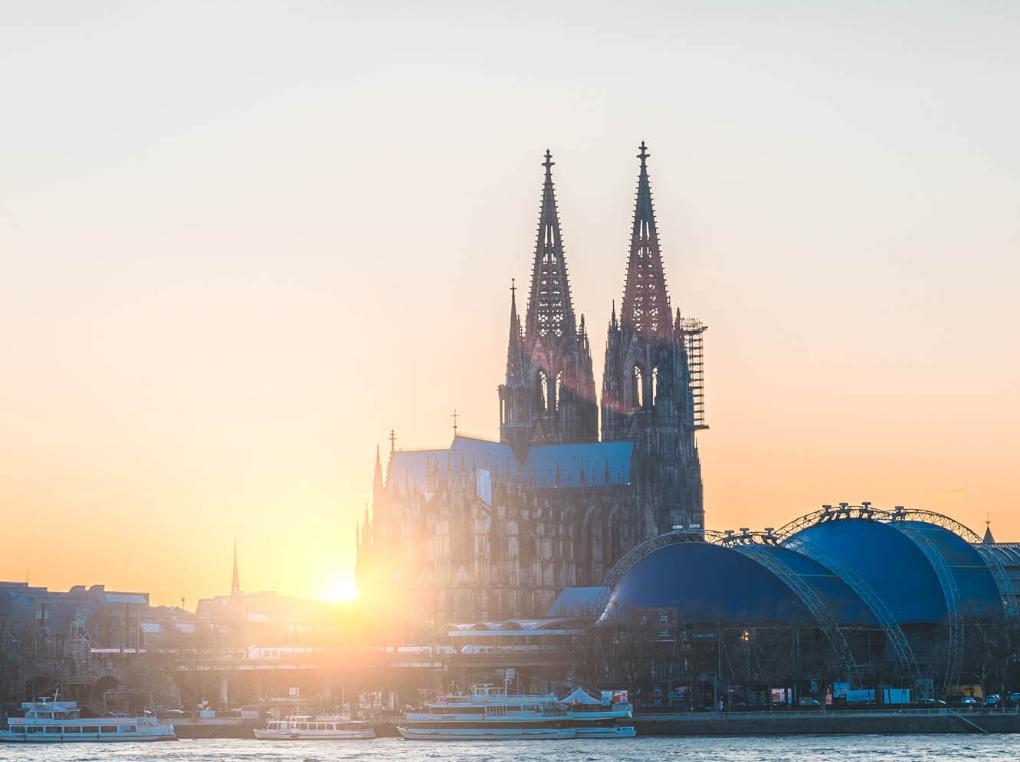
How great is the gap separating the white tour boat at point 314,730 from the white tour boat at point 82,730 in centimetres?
664

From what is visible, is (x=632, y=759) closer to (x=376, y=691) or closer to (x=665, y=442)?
(x=376, y=691)

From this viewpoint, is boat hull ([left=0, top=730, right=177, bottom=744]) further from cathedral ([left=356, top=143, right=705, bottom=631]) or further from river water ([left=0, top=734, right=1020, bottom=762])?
cathedral ([left=356, top=143, right=705, bottom=631])

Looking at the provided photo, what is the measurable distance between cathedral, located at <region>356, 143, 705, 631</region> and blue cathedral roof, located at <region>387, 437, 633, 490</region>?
109 millimetres

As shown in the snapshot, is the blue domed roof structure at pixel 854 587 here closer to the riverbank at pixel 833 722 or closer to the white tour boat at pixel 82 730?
the riverbank at pixel 833 722

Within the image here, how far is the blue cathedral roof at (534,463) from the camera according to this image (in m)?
194

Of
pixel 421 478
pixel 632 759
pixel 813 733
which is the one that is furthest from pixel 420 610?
pixel 632 759

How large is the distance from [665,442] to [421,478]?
19099mm

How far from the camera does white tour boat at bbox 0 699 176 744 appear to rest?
15325 cm

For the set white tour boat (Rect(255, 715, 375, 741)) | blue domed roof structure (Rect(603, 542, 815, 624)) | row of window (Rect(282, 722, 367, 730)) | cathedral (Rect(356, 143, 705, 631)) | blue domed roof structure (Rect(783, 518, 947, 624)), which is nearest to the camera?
white tour boat (Rect(255, 715, 375, 741))

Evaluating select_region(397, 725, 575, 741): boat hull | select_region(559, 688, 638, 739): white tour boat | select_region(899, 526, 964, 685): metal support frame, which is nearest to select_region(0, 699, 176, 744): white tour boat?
select_region(397, 725, 575, 741): boat hull

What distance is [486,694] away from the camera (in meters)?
149

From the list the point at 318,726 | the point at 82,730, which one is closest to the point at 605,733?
the point at 318,726

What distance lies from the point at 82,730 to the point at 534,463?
52.8m

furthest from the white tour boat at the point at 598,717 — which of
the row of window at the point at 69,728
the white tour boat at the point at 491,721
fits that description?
the row of window at the point at 69,728
